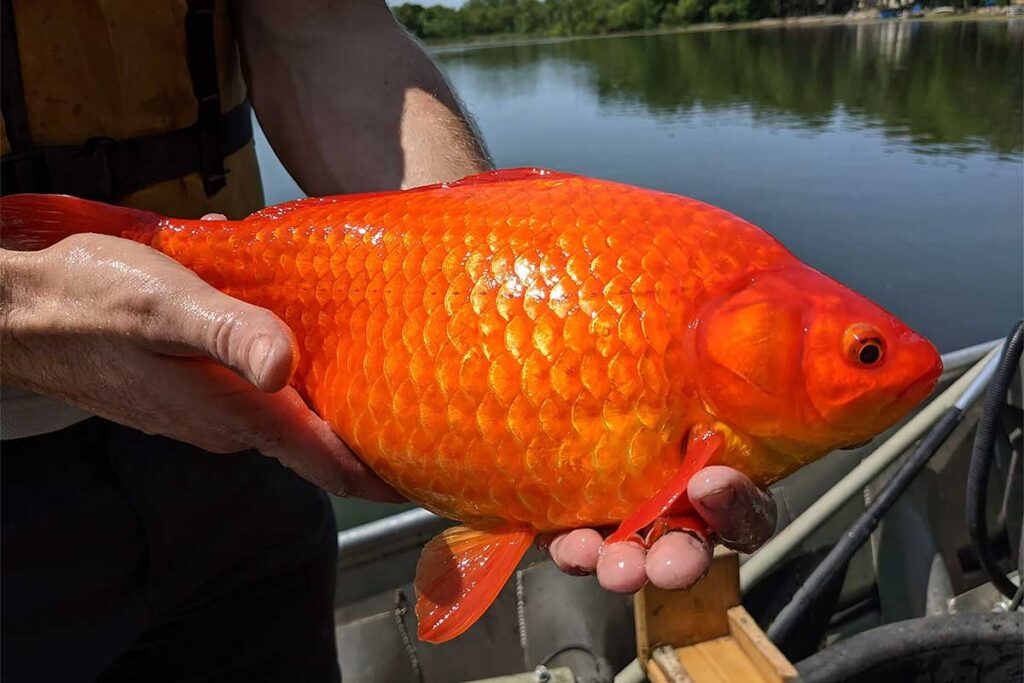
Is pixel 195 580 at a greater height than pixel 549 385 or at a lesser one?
lesser

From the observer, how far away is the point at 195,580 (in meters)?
1.75

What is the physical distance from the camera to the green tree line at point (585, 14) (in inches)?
2790

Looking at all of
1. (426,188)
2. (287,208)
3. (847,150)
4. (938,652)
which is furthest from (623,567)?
(847,150)

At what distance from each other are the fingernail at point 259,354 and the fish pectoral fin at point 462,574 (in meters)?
0.47

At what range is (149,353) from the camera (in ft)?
4.00

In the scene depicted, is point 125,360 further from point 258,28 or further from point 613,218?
point 258,28

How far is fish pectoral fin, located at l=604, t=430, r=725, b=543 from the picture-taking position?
3.66 feet

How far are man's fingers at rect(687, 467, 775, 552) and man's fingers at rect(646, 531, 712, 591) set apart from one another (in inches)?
1.6

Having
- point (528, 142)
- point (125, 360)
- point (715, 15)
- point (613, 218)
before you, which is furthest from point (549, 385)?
point (715, 15)

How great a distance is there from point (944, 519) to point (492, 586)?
2731 mm

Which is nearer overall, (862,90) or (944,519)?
(944,519)

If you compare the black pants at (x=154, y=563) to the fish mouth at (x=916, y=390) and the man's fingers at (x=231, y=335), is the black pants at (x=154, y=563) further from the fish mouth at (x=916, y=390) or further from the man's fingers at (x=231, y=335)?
the fish mouth at (x=916, y=390)

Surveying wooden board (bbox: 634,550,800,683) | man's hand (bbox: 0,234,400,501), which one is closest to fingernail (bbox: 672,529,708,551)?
man's hand (bbox: 0,234,400,501)

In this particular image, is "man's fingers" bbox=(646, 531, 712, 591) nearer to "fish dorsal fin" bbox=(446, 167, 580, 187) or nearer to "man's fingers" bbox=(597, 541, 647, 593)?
"man's fingers" bbox=(597, 541, 647, 593)
